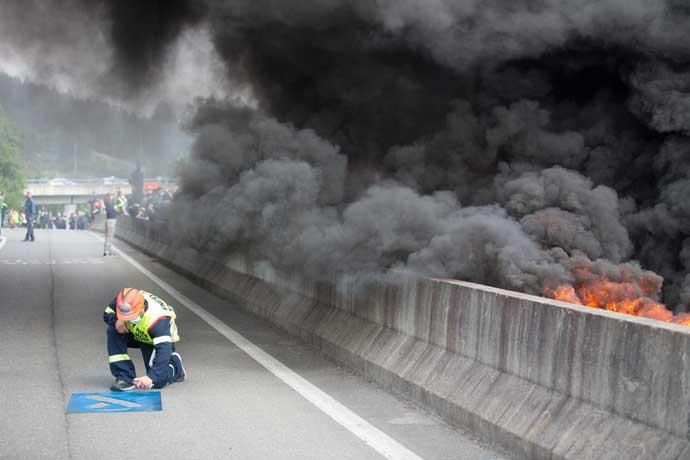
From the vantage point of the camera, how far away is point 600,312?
6.32 meters

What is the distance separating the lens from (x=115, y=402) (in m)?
8.40

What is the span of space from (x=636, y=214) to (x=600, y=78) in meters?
2.18

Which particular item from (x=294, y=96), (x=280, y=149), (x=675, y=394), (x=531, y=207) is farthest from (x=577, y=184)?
(x=675, y=394)

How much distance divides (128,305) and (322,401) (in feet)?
5.98

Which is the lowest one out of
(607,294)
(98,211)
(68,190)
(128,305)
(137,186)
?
(98,211)

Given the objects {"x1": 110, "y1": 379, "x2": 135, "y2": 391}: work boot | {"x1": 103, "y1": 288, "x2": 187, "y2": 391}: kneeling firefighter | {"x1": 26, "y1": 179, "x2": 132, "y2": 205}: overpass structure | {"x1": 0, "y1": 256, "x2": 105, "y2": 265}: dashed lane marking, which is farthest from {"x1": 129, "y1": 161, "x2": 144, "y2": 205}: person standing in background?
{"x1": 26, "y1": 179, "x2": 132, "y2": 205}: overpass structure

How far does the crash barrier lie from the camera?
5590 mm

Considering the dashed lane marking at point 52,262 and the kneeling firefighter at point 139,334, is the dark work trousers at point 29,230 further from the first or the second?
the kneeling firefighter at point 139,334

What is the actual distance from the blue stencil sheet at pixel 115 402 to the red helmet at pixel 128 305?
657mm

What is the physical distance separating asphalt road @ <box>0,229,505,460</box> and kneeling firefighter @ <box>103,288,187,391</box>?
0.75 ft

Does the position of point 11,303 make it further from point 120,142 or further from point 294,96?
point 120,142

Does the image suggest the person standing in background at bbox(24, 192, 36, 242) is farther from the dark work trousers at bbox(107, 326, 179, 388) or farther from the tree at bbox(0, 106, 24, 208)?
the tree at bbox(0, 106, 24, 208)

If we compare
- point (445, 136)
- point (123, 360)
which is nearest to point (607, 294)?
point (123, 360)

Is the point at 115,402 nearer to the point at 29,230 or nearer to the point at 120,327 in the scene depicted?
the point at 120,327
